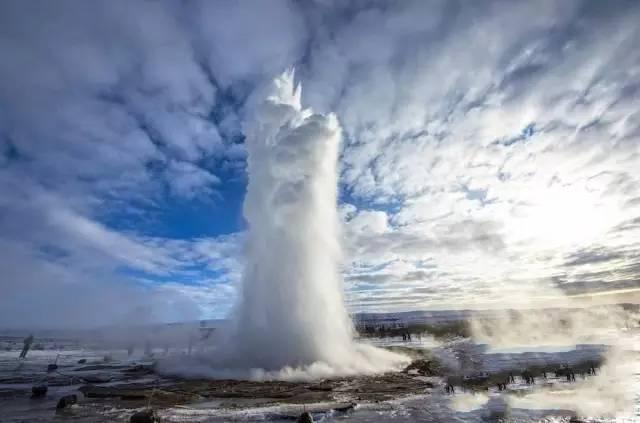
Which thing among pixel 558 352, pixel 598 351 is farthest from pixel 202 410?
pixel 598 351

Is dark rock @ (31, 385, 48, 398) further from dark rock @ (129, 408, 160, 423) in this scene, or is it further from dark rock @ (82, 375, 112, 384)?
dark rock @ (129, 408, 160, 423)

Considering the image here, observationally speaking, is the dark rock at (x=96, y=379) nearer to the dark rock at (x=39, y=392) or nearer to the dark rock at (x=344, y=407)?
the dark rock at (x=39, y=392)

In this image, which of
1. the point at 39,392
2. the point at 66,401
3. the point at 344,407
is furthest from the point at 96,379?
the point at 344,407

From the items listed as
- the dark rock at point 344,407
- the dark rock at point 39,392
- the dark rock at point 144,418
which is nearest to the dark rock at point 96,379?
the dark rock at point 39,392

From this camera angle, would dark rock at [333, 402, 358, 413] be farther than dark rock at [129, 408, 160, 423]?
Yes

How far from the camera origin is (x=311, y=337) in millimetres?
34594

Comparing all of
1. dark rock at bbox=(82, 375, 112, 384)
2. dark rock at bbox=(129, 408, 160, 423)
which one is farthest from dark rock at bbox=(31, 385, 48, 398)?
dark rock at bbox=(129, 408, 160, 423)

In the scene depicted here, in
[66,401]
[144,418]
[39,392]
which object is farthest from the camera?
[39,392]

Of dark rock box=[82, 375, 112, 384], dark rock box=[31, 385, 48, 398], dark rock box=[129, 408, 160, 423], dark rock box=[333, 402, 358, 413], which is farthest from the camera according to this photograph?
dark rock box=[82, 375, 112, 384]

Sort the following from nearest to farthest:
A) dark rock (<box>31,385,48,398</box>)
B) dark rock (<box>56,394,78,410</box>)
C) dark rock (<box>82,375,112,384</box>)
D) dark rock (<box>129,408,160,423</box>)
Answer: dark rock (<box>129,408,160,423</box>) → dark rock (<box>56,394,78,410</box>) → dark rock (<box>31,385,48,398</box>) → dark rock (<box>82,375,112,384</box>)

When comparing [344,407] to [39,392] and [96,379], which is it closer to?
[39,392]

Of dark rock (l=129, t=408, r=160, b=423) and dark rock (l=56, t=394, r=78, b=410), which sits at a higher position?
dark rock (l=56, t=394, r=78, b=410)

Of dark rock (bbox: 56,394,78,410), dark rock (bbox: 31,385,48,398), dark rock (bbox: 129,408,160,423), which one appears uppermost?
dark rock (bbox: 31,385,48,398)

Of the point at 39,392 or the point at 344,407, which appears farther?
the point at 39,392
